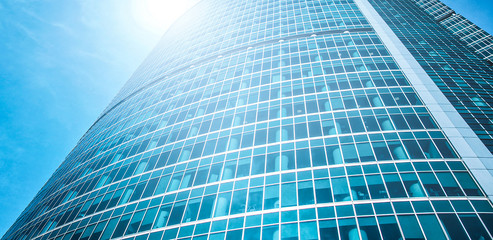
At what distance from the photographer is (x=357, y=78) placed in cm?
2964

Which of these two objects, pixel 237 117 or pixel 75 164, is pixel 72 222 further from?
pixel 237 117

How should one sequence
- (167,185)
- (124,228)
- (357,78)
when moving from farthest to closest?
1. (357,78)
2. (167,185)
3. (124,228)

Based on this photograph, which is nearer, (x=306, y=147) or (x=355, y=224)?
(x=355, y=224)

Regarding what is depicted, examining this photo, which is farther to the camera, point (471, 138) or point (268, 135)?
point (268, 135)

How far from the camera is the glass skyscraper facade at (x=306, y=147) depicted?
58.9 feet

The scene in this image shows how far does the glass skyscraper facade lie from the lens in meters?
17.9

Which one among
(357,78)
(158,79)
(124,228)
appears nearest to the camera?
(124,228)

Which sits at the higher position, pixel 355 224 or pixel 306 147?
pixel 306 147

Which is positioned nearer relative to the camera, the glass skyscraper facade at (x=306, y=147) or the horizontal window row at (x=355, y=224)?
the horizontal window row at (x=355, y=224)

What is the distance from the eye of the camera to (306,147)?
2348cm

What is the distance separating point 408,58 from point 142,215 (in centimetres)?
3454

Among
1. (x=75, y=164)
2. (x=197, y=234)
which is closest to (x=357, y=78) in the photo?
(x=197, y=234)

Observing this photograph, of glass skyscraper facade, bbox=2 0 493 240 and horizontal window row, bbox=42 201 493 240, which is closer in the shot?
horizontal window row, bbox=42 201 493 240

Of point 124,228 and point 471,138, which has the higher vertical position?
point 124,228
